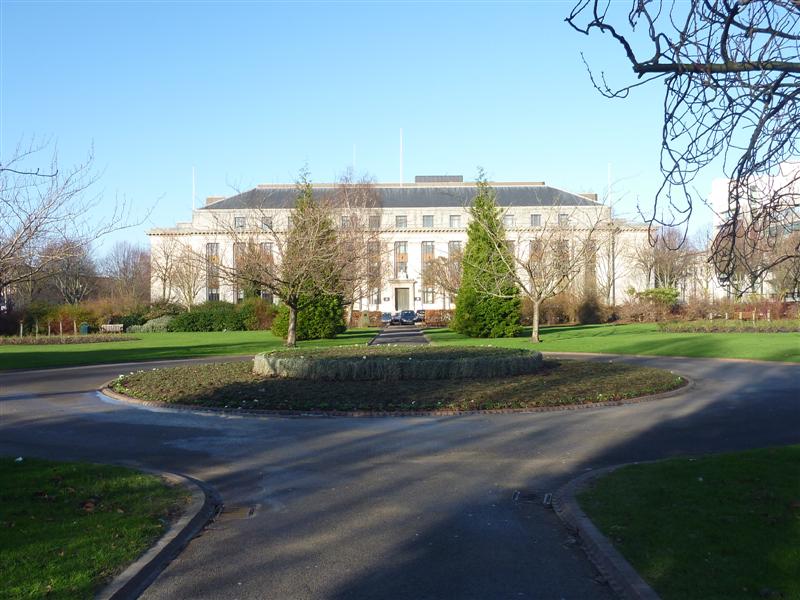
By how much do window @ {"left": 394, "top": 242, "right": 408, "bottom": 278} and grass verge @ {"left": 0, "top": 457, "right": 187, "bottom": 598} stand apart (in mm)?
75782

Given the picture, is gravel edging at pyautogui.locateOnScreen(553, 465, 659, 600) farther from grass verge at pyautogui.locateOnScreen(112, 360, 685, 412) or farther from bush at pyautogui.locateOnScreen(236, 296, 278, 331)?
bush at pyautogui.locateOnScreen(236, 296, 278, 331)

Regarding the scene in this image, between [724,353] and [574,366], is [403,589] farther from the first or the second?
[724,353]

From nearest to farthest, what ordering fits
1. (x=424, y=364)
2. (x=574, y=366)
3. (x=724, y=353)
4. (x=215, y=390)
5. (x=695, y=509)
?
(x=695, y=509), (x=215, y=390), (x=424, y=364), (x=574, y=366), (x=724, y=353)

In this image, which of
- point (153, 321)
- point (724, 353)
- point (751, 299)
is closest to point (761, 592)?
point (724, 353)

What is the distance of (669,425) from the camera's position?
13.4 m

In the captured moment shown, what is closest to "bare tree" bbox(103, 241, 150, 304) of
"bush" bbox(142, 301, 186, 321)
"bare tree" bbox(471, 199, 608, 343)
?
"bush" bbox(142, 301, 186, 321)

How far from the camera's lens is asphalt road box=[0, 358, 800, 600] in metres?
6.06

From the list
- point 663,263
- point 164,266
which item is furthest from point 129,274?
point 663,263

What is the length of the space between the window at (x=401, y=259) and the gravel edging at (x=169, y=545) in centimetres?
7633

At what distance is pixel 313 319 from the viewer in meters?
43.5

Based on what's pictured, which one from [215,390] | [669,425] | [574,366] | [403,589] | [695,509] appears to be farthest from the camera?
[574,366]

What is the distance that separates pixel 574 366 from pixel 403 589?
59.8ft

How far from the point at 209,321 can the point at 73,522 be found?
178ft

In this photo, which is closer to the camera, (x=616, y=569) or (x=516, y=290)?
(x=616, y=569)
